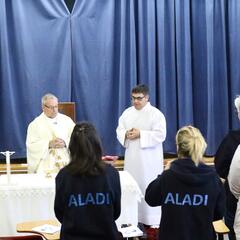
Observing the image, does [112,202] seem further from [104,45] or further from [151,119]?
[104,45]

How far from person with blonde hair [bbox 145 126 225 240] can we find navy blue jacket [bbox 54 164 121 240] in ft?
1.06

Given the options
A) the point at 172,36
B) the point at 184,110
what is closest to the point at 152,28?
the point at 172,36

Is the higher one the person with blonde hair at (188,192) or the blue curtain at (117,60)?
the blue curtain at (117,60)

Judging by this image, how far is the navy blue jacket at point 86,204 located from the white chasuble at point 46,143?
7.80 feet

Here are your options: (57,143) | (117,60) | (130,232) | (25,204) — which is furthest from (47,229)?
(117,60)

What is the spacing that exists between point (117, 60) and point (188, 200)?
159 inches

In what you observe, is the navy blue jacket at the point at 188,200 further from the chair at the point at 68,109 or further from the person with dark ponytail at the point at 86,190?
the chair at the point at 68,109

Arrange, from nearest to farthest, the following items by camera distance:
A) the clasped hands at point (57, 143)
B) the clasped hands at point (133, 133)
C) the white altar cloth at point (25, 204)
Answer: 1. the white altar cloth at point (25, 204)
2. the clasped hands at point (57, 143)
3. the clasped hands at point (133, 133)

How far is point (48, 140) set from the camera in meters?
5.43

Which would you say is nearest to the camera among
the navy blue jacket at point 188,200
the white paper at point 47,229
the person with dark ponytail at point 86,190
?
the person with dark ponytail at point 86,190

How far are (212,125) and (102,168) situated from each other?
14.2 feet

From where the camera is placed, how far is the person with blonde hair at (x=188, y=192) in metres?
2.87

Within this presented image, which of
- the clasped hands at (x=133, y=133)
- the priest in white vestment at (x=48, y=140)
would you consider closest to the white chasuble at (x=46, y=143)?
the priest in white vestment at (x=48, y=140)

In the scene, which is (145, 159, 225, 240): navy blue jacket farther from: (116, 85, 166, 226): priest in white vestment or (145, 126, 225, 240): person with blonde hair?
(116, 85, 166, 226): priest in white vestment
